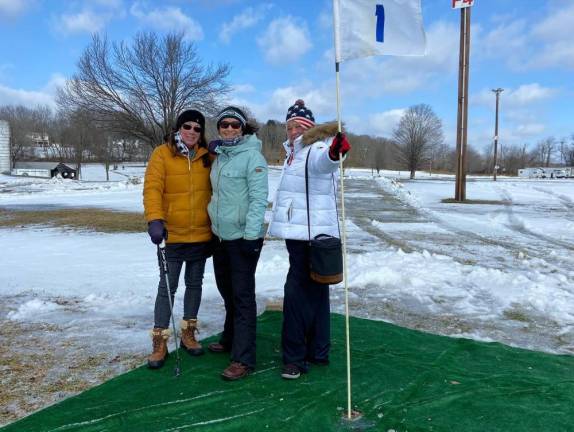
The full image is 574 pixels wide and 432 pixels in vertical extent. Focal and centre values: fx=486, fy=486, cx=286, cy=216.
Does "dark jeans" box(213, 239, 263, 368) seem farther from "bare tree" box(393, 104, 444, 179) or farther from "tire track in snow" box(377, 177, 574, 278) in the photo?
"bare tree" box(393, 104, 444, 179)

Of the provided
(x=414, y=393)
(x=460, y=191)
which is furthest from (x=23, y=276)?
(x=460, y=191)

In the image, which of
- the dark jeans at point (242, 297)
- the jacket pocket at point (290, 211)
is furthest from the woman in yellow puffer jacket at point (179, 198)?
the jacket pocket at point (290, 211)

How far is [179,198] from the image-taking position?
3.89 metres

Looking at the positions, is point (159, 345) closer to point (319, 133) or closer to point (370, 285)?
point (319, 133)

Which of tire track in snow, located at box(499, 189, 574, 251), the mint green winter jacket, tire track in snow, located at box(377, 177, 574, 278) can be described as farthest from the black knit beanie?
tire track in snow, located at box(499, 189, 574, 251)

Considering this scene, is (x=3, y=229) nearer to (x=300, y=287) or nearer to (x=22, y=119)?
(x=300, y=287)

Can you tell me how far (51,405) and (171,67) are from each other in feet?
68.0

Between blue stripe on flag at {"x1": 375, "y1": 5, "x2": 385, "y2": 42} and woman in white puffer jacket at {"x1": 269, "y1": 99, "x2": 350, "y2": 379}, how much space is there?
2.26ft

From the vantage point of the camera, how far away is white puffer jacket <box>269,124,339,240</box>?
11.4 feet

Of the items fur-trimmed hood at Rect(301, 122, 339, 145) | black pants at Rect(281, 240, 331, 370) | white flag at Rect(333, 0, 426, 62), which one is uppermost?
white flag at Rect(333, 0, 426, 62)

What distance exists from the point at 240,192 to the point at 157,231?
2.24 feet

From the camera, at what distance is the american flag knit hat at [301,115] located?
3.60 meters

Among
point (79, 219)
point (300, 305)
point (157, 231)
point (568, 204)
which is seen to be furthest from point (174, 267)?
point (568, 204)

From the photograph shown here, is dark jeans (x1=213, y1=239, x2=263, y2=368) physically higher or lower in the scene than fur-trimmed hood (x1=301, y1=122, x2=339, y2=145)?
lower
